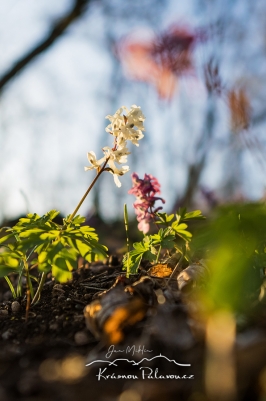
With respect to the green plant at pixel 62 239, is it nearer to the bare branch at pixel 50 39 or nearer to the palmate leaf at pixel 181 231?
the palmate leaf at pixel 181 231

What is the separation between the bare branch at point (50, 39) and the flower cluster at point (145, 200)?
13.7ft

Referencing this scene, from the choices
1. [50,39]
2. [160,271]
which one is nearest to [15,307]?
[160,271]

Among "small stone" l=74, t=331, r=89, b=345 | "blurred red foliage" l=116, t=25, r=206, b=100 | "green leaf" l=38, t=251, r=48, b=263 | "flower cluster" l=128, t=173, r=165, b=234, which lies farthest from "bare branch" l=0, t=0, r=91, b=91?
"small stone" l=74, t=331, r=89, b=345

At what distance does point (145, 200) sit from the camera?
212 centimetres

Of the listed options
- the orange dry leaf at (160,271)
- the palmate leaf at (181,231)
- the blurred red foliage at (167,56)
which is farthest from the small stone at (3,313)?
the blurred red foliage at (167,56)

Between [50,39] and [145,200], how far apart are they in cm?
440

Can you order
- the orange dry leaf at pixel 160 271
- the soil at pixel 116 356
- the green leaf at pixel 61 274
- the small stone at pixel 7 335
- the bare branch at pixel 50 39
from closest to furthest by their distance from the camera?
the soil at pixel 116 356 < the green leaf at pixel 61 274 < the small stone at pixel 7 335 < the orange dry leaf at pixel 160 271 < the bare branch at pixel 50 39

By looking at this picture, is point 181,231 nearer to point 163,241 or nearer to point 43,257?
point 163,241

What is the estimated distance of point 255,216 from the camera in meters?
1.22

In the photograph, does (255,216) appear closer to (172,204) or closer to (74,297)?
(74,297)

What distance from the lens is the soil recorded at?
37.4 inches

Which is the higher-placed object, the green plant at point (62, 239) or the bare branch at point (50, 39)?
the bare branch at point (50, 39)

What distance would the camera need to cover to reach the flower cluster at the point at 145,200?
2117mm

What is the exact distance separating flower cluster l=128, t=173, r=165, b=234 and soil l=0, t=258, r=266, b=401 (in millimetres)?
483
